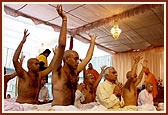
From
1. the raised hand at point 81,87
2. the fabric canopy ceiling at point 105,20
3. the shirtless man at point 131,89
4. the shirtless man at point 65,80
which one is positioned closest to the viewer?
the shirtless man at point 65,80

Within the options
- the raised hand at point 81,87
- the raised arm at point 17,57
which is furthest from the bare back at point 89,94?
the raised arm at point 17,57

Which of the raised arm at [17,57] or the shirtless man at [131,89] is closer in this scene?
the raised arm at [17,57]

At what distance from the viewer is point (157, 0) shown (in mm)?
1171

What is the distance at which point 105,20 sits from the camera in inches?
160

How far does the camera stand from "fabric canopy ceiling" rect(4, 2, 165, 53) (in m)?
3.48

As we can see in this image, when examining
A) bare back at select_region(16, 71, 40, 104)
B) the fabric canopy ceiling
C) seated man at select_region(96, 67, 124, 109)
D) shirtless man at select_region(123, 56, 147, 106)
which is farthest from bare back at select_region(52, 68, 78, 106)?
the fabric canopy ceiling

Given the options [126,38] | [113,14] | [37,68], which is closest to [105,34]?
[126,38]

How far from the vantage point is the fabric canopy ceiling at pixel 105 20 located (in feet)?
11.4

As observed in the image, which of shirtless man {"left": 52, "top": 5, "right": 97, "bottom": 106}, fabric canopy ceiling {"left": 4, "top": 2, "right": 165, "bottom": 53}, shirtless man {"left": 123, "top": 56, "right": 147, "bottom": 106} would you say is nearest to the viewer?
shirtless man {"left": 52, "top": 5, "right": 97, "bottom": 106}

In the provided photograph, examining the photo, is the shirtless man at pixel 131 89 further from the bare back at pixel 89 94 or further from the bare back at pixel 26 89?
the bare back at pixel 26 89

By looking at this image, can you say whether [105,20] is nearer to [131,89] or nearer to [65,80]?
[131,89]

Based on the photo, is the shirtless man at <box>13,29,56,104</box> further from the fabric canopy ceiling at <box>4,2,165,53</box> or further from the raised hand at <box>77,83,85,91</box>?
the fabric canopy ceiling at <box>4,2,165,53</box>

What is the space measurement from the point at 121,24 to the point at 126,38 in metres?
0.86

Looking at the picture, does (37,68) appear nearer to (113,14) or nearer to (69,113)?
(69,113)
